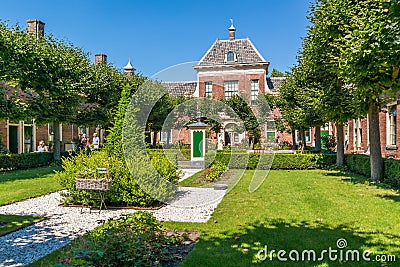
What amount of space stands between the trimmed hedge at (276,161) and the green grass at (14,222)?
38.1 ft

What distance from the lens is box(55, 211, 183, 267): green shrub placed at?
159 inches

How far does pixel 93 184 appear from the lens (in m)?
7.79

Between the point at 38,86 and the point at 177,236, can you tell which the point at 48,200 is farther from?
the point at 38,86

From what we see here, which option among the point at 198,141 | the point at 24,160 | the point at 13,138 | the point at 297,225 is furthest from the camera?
the point at 13,138

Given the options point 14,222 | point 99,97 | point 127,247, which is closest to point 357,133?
point 99,97

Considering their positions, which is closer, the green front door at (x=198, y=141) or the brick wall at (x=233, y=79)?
the green front door at (x=198, y=141)

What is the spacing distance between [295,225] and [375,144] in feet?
24.2

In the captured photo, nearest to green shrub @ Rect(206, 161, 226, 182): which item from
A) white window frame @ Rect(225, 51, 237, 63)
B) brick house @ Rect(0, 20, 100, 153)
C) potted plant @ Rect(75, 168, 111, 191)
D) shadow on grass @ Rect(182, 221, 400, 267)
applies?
potted plant @ Rect(75, 168, 111, 191)

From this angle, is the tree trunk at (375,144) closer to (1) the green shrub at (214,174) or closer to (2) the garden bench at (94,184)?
(1) the green shrub at (214,174)

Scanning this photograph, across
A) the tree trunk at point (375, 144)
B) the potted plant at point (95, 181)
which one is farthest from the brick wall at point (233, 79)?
the potted plant at point (95, 181)

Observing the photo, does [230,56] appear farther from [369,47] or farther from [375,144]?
[369,47]

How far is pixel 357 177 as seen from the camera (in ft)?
45.8

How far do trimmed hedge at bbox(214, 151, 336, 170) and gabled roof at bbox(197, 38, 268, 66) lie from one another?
19.7 metres

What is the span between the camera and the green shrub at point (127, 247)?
13.3ft
